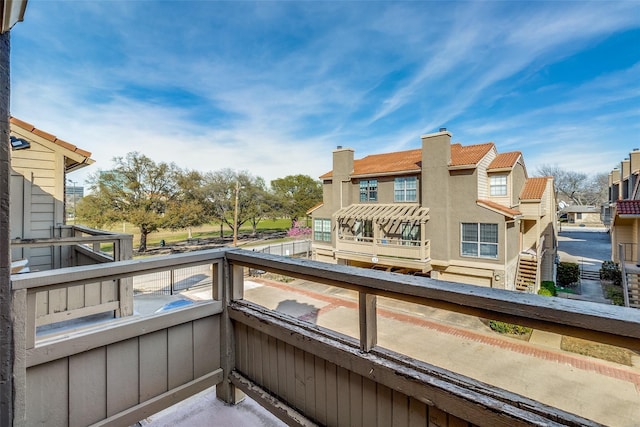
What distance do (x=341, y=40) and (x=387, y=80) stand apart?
609 cm

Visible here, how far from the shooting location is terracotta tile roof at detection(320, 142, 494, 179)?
1187 centimetres

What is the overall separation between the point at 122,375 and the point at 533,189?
1637 cm

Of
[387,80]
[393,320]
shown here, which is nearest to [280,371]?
[393,320]

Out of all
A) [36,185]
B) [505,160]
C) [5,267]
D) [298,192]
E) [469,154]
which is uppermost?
[298,192]

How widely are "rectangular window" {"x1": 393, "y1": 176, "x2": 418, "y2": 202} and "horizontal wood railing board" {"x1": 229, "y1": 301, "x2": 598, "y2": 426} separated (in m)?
12.2

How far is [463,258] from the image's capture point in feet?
38.2

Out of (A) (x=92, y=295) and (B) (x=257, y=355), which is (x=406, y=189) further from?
(B) (x=257, y=355)

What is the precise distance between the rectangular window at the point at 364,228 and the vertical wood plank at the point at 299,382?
492 inches

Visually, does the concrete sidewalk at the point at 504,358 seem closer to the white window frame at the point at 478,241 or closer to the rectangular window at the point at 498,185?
the white window frame at the point at 478,241

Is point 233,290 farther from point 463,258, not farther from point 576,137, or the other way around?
point 576,137

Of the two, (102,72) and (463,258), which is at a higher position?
(102,72)

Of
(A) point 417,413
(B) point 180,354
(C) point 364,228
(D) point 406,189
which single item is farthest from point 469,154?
(B) point 180,354

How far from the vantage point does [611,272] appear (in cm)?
1245

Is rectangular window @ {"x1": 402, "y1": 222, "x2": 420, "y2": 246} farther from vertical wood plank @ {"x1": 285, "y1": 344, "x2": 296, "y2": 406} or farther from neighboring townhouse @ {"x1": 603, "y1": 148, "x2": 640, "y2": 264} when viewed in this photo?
vertical wood plank @ {"x1": 285, "y1": 344, "x2": 296, "y2": 406}
